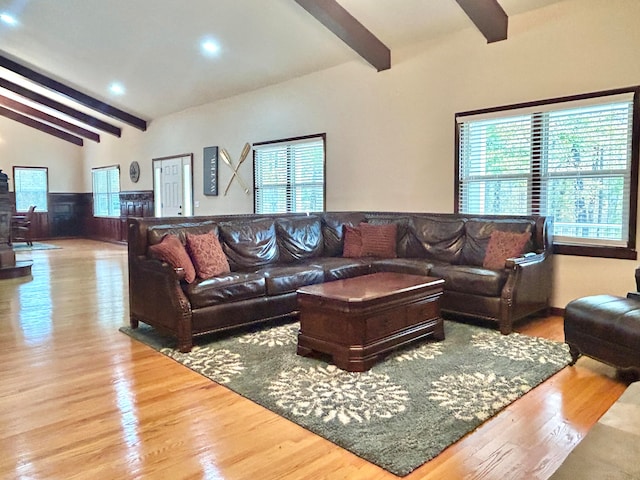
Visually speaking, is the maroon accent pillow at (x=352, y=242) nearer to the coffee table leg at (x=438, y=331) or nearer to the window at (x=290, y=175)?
the window at (x=290, y=175)

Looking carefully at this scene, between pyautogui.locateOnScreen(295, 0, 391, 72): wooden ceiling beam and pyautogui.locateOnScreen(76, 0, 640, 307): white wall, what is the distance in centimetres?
18

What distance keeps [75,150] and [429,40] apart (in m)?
11.0

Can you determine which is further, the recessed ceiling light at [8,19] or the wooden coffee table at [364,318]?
the recessed ceiling light at [8,19]

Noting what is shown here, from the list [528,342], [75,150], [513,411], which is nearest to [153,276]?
[513,411]

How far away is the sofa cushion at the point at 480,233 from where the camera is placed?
4.62 m

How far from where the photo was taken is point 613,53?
14.1 ft

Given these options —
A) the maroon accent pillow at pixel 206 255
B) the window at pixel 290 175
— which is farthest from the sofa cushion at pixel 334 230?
the maroon accent pillow at pixel 206 255

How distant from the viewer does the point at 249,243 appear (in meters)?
4.74

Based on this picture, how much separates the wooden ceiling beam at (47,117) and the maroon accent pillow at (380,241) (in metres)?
9.62

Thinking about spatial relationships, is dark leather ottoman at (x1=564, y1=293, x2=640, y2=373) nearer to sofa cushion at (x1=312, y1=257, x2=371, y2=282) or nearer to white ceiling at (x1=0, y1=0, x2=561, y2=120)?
sofa cushion at (x1=312, y1=257, x2=371, y2=282)

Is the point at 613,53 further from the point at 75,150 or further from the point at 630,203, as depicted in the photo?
the point at 75,150

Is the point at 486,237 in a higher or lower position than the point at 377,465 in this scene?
higher

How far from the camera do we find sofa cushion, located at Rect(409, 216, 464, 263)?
5004mm

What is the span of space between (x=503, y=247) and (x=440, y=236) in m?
0.78
